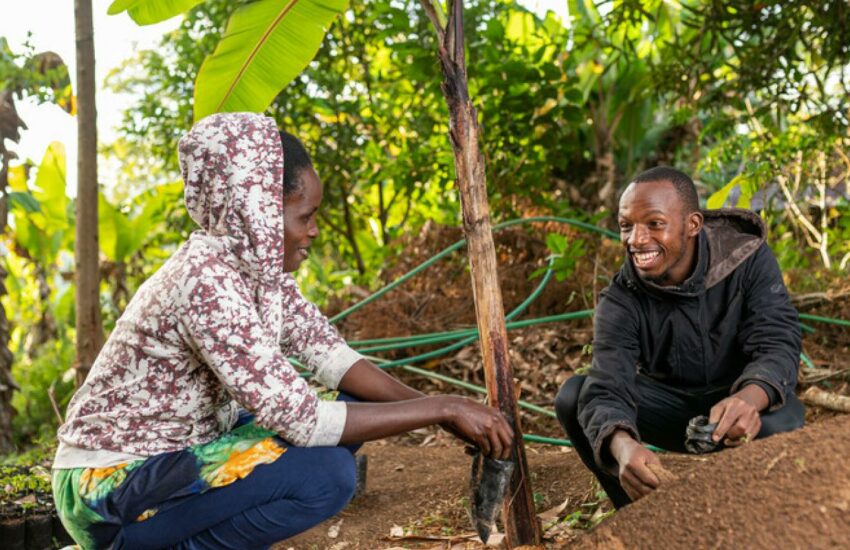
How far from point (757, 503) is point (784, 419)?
710 millimetres

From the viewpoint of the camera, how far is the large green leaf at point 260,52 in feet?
10.8

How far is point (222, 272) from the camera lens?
2.15m

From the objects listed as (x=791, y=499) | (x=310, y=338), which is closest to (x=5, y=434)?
(x=310, y=338)

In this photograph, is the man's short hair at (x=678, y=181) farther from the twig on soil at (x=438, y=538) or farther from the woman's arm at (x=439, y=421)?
the twig on soil at (x=438, y=538)

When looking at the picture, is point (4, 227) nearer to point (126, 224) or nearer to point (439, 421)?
point (126, 224)

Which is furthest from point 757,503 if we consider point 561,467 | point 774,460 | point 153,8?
point 153,8

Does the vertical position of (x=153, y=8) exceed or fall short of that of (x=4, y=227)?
it exceeds it

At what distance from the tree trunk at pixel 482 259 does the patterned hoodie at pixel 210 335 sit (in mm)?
505

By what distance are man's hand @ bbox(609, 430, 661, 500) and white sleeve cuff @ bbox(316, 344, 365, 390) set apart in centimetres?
85

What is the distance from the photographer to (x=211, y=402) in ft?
7.72

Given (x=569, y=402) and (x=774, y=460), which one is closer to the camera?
(x=774, y=460)

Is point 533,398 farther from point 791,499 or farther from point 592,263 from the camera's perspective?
point 791,499

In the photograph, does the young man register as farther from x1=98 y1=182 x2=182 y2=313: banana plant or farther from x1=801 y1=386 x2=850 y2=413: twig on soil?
x1=98 y1=182 x2=182 y2=313: banana plant

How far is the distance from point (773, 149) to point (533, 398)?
2030 millimetres
